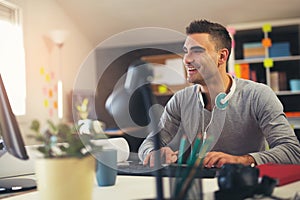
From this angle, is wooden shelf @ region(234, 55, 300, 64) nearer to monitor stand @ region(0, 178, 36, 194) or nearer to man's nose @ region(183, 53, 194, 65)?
man's nose @ region(183, 53, 194, 65)

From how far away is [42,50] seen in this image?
13.1 ft

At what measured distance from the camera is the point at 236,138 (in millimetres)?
1587

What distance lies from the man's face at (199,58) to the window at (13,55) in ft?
7.20

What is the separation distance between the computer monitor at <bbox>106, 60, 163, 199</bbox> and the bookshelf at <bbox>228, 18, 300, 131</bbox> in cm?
359

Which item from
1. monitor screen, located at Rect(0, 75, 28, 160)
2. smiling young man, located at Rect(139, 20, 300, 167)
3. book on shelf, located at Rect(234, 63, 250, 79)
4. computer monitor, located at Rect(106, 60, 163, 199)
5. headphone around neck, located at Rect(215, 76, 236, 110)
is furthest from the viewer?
book on shelf, located at Rect(234, 63, 250, 79)

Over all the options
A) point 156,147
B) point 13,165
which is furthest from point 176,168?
point 13,165

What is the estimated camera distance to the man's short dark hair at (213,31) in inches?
64.1

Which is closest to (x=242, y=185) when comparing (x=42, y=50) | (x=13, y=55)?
(x=13, y=55)

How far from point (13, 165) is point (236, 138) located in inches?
32.1

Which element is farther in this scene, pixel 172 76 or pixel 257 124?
pixel 172 76

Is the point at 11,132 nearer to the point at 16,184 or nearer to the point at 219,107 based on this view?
the point at 16,184

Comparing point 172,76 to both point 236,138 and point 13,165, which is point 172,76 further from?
point 13,165

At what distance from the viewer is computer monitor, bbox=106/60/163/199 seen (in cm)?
71

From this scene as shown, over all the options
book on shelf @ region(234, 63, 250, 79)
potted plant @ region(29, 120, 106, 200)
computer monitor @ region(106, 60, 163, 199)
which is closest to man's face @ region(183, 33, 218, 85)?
computer monitor @ region(106, 60, 163, 199)
